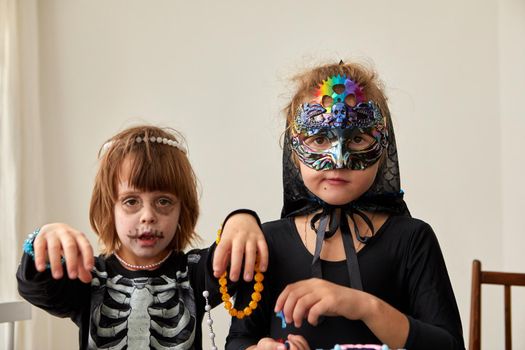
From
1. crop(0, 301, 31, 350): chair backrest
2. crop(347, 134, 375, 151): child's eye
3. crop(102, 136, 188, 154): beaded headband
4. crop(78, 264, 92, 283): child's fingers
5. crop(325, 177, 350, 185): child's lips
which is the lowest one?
crop(0, 301, 31, 350): chair backrest

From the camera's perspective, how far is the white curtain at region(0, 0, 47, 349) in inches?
108

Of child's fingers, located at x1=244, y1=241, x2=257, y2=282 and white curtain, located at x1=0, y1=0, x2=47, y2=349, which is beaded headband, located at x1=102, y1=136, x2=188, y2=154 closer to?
child's fingers, located at x1=244, y1=241, x2=257, y2=282

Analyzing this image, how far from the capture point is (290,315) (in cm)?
95

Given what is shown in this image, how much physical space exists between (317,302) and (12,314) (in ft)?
3.22

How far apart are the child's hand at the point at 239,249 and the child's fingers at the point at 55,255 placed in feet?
0.82

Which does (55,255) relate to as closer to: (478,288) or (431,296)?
(431,296)

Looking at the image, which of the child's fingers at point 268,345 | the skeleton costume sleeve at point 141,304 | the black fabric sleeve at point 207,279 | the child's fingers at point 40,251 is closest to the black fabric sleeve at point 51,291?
the skeleton costume sleeve at point 141,304

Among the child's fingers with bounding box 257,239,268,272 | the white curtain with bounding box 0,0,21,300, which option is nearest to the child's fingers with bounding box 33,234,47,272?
the child's fingers with bounding box 257,239,268,272

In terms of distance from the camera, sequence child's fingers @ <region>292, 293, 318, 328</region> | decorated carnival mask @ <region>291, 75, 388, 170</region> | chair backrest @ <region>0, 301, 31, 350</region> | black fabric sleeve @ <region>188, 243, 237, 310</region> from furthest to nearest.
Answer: chair backrest @ <region>0, 301, 31, 350</region>, black fabric sleeve @ <region>188, 243, 237, 310</region>, decorated carnival mask @ <region>291, 75, 388, 170</region>, child's fingers @ <region>292, 293, 318, 328</region>

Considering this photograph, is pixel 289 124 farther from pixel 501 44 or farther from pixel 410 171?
pixel 501 44

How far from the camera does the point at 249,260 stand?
103cm

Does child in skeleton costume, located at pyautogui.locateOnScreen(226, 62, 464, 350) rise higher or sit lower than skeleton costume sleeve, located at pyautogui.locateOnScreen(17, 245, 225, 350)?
higher

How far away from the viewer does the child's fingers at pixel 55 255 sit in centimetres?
109

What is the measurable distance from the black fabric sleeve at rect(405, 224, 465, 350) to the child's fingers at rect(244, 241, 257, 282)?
0.26 metres
